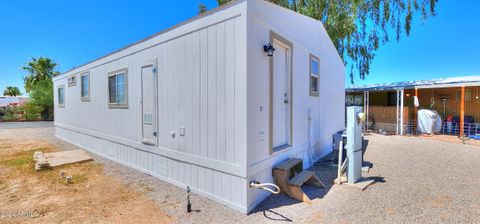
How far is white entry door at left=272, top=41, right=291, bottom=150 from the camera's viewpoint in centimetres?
377

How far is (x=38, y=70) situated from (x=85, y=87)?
2309 cm

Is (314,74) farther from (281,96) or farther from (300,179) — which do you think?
(300,179)

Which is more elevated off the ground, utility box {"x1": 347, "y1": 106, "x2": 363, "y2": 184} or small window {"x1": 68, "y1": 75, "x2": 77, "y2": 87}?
small window {"x1": 68, "y1": 75, "x2": 77, "y2": 87}

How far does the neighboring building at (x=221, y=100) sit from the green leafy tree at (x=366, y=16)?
5.27m

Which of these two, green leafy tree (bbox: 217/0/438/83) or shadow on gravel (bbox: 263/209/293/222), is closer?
shadow on gravel (bbox: 263/209/293/222)

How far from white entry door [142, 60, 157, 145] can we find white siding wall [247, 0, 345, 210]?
2.34 m

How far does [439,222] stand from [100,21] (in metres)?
14.4

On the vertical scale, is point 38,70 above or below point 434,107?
above

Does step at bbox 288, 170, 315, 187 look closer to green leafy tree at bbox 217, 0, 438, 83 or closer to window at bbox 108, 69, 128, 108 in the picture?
window at bbox 108, 69, 128, 108

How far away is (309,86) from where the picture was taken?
5.24 m

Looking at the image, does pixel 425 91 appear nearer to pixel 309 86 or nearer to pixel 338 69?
pixel 338 69

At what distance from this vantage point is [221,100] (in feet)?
10.6

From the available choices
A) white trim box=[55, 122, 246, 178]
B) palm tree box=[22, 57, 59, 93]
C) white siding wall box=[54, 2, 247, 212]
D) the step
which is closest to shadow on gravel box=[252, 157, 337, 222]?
the step

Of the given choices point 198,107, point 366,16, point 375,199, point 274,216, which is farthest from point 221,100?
point 366,16
